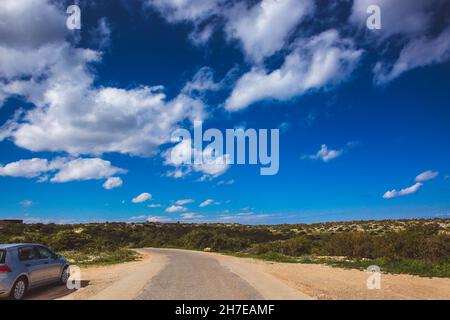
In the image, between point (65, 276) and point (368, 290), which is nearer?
point (368, 290)

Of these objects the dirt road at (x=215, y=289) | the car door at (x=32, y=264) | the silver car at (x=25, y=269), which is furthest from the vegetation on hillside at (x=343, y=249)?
the car door at (x=32, y=264)

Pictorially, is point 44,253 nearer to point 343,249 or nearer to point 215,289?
point 215,289

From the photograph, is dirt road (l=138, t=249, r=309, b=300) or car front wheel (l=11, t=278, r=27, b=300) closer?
car front wheel (l=11, t=278, r=27, b=300)

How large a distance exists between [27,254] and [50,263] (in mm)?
1329

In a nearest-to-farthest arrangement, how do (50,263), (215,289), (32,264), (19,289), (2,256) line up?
(2,256) → (19,289) → (32,264) → (215,289) → (50,263)

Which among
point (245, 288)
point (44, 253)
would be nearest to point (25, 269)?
point (44, 253)

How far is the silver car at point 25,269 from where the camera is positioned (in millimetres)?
11641

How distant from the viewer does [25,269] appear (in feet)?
41.0

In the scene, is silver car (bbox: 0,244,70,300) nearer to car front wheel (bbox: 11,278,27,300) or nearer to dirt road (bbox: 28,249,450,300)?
car front wheel (bbox: 11,278,27,300)

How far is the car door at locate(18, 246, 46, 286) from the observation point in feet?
41.7

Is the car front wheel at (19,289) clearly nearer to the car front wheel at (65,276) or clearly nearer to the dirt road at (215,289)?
the car front wheel at (65,276)

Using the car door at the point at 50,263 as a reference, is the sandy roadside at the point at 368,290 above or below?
below

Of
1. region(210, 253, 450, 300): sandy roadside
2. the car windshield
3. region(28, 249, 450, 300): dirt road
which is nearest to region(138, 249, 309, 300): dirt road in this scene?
region(28, 249, 450, 300): dirt road
